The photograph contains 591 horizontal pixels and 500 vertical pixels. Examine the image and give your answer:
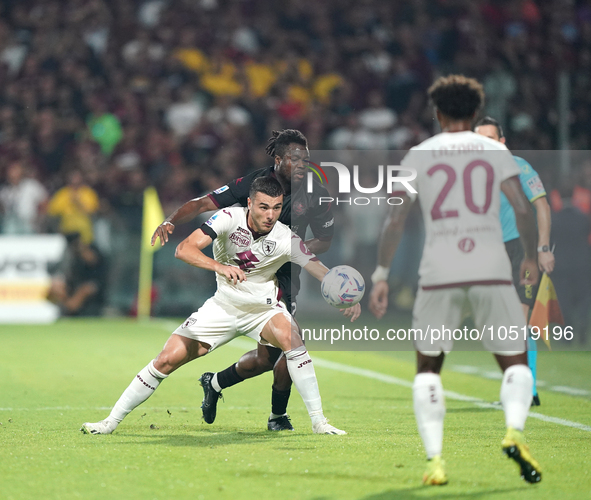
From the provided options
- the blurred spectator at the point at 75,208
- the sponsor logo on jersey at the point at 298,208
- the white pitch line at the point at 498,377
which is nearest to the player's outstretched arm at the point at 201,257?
the sponsor logo on jersey at the point at 298,208

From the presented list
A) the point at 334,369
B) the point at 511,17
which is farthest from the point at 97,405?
the point at 511,17

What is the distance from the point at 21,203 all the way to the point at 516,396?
13159 millimetres

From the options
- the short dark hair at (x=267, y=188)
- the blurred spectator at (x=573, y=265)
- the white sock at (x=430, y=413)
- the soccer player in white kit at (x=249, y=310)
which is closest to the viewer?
the white sock at (x=430, y=413)

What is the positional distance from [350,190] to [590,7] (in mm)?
8308

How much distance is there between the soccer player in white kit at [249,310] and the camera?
21.2 feet

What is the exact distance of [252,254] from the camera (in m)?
6.64

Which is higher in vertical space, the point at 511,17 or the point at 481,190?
the point at 511,17

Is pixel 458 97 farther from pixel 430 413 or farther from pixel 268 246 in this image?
pixel 268 246

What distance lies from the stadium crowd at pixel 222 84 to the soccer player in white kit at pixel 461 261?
→ 1152 centimetres

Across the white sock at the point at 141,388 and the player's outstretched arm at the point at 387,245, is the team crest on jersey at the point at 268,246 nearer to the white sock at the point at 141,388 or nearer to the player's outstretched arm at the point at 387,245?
the white sock at the point at 141,388

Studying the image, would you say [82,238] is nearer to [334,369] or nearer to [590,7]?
[334,369]

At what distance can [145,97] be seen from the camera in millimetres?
18766

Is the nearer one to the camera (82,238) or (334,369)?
(334,369)

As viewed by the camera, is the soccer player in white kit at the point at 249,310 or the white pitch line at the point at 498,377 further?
the white pitch line at the point at 498,377
